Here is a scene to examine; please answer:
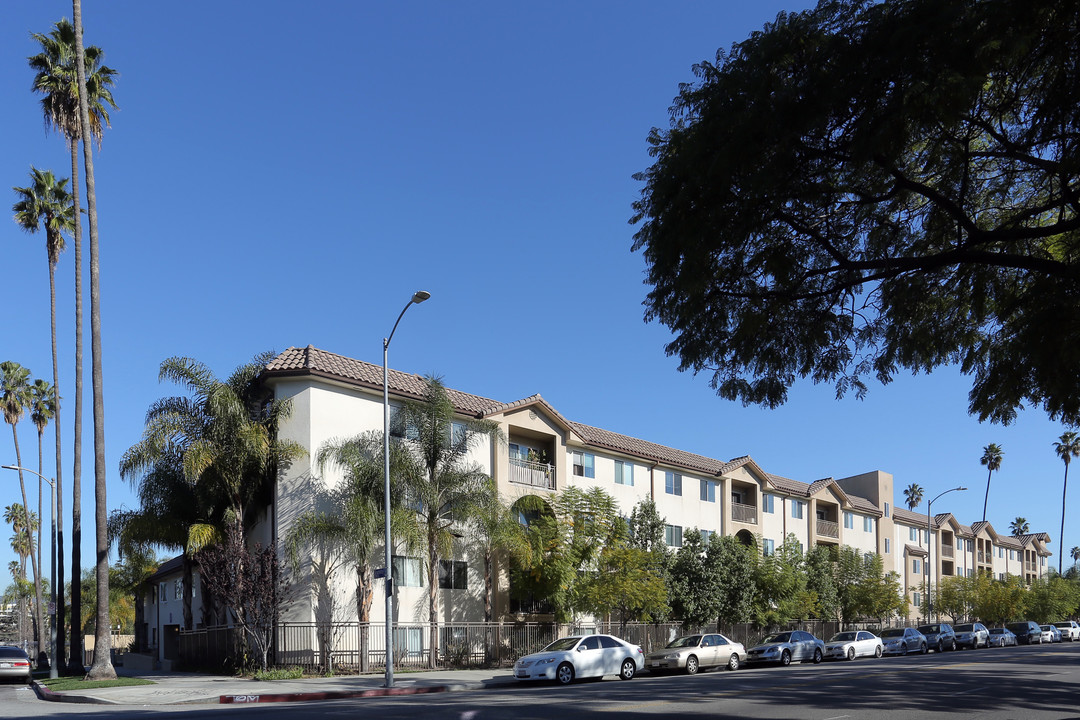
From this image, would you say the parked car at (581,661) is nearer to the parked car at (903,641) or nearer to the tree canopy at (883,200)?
the tree canopy at (883,200)

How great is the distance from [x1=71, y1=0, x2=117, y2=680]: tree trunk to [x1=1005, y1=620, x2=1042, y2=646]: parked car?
57.9m

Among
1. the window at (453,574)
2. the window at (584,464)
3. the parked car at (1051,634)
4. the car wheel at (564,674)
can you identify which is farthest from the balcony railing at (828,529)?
the car wheel at (564,674)

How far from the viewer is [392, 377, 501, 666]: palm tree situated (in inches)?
1296

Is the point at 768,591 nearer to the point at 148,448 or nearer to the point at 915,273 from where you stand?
the point at 148,448

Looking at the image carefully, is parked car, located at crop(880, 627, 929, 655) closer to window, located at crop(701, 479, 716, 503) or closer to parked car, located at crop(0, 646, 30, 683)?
window, located at crop(701, 479, 716, 503)

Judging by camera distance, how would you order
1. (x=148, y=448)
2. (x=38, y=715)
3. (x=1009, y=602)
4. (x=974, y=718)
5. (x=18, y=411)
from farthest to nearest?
(x=1009, y=602) → (x=18, y=411) → (x=148, y=448) → (x=38, y=715) → (x=974, y=718)

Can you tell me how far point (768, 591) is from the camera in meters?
47.2

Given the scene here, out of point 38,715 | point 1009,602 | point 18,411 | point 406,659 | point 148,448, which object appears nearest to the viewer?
point 38,715

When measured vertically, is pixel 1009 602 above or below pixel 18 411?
below

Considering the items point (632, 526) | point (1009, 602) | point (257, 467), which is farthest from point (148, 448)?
point (1009, 602)

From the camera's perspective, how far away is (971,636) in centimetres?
5481

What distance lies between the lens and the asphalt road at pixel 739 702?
52.6 feet

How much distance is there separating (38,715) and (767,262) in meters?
15.5

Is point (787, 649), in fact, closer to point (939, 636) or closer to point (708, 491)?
point (708, 491)
